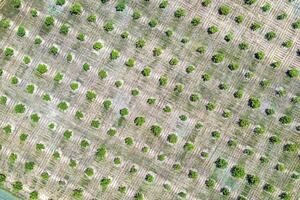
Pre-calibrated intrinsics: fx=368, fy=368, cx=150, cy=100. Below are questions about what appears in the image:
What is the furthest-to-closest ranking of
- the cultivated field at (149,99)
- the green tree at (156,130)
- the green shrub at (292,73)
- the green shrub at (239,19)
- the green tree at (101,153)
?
the green shrub at (239,19) < the green shrub at (292,73) < the cultivated field at (149,99) < the green tree at (156,130) < the green tree at (101,153)

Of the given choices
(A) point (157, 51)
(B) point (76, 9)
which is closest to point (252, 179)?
(A) point (157, 51)

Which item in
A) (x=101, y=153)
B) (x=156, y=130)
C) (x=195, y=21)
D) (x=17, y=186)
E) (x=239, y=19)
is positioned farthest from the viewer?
(x=239, y=19)

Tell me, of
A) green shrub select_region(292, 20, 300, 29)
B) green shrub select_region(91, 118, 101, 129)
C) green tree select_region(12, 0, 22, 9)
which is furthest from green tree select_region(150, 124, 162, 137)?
green tree select_region(12, 0, 22, 9)

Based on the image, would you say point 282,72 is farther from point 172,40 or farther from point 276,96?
point 172,40

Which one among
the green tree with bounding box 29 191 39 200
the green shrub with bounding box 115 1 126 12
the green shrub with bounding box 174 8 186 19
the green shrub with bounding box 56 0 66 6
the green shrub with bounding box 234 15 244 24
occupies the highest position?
the green shrub with bounding box 234 15 244 24

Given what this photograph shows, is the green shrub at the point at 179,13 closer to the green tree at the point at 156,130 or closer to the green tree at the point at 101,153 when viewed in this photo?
the green tree at the point at 156,130

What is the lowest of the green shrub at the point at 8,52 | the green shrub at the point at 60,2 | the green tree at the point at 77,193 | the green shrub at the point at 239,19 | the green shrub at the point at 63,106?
the green tree at the point at 77,193

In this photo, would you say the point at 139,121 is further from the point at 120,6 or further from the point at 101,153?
the point at 120,6

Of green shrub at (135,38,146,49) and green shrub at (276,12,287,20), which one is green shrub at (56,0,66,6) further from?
green shrub at (276,12,287,20)

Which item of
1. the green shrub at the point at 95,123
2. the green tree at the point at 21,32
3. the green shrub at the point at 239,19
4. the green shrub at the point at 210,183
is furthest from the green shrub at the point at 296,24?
the green tree at the point at 21,32

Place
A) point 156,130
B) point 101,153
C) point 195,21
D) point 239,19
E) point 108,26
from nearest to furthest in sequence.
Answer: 1. point 101,153
2. point 156,130
3. point 108,26
4. point 195,21
5. point 239,19

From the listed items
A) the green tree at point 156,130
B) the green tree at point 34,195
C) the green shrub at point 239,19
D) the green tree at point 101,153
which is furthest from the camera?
the green shrub at point 239,19
